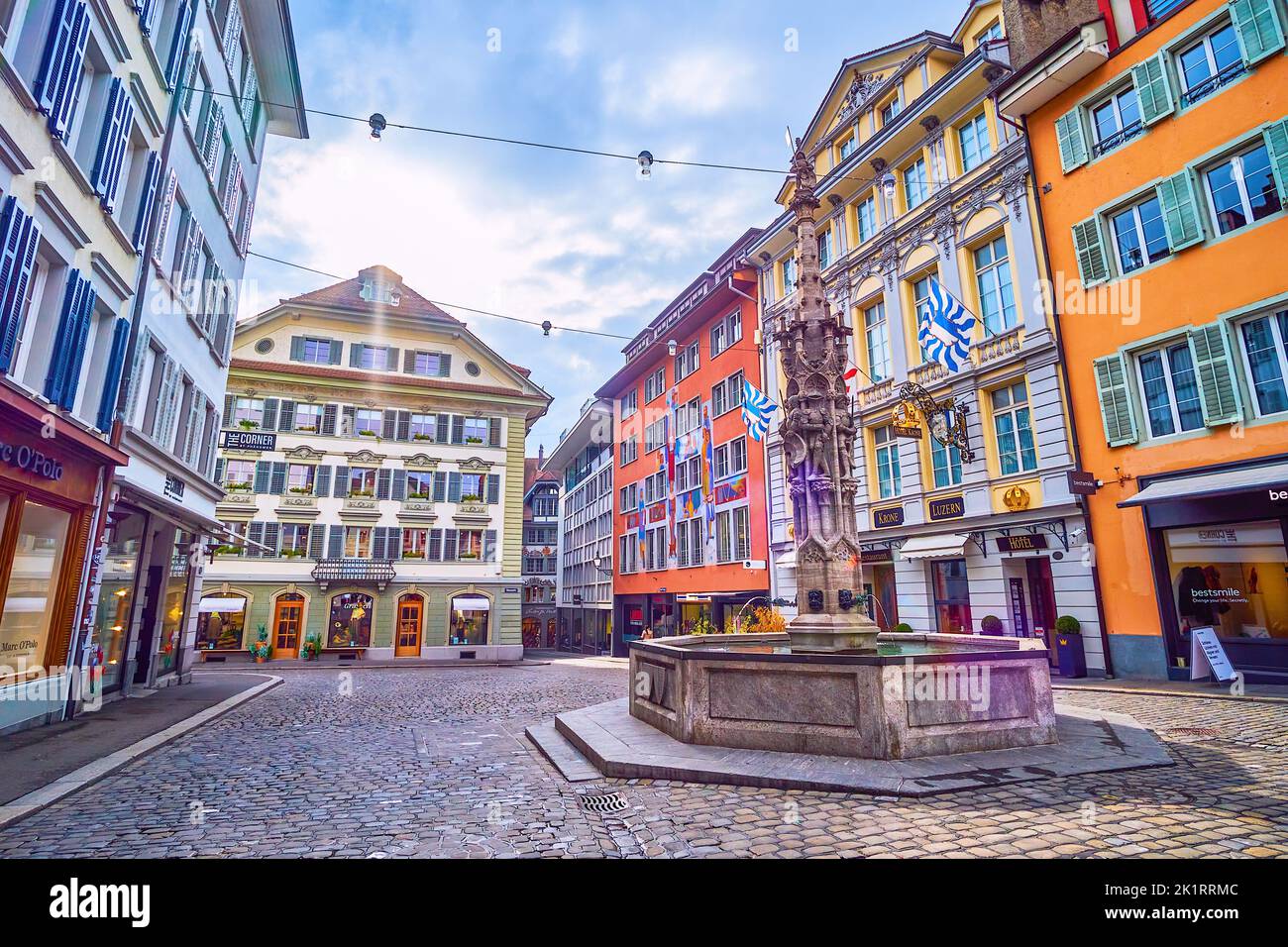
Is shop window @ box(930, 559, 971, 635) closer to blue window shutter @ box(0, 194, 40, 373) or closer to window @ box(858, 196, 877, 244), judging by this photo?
window @ box(858, 196, 877, 244)

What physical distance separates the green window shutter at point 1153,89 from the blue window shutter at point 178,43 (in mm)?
21352

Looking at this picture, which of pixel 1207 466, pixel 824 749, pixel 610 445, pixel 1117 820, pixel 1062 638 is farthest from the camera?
pixel 610 445

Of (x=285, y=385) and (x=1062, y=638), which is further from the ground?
(x=285, y=385)

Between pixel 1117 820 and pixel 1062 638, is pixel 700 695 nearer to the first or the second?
pixel 1117 820

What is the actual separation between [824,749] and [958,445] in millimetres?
14035

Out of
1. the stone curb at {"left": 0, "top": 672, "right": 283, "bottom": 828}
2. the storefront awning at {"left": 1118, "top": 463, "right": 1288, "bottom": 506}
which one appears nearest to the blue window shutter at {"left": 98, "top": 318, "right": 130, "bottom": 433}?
the stone curb at {"left": 0, "top": 672, "right": 283, "bottom": 828}

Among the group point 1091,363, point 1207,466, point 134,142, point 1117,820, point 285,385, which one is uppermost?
point 285,385

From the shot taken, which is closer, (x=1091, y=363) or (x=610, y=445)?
(x=1091, y=363)

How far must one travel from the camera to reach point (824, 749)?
7016 millimetres

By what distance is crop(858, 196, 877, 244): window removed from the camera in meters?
23.9

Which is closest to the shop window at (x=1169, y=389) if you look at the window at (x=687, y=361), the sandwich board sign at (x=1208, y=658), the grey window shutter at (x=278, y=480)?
the sandwich board sign at (x=1208, y=658)

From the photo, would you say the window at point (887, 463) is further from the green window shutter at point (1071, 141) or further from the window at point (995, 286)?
the green window shutter at point (1071, 141)

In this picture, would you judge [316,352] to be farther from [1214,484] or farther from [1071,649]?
[1214,484]

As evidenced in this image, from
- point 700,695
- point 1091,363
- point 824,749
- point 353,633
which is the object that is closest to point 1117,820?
point 824,749
